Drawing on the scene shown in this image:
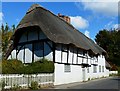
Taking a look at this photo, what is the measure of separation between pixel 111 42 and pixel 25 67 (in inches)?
2341

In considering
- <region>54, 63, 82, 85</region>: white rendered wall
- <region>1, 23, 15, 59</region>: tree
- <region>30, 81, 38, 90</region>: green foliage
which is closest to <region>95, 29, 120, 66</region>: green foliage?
<region>1, 23, 15, 59</region>: tree

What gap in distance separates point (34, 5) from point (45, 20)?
14.4 feet

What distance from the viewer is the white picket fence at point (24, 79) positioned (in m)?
17.8

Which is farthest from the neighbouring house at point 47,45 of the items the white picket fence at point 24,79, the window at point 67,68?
the white picket fence at point 24,79

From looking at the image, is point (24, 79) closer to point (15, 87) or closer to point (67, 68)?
point (15, 87)

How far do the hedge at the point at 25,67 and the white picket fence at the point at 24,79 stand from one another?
0.61 m

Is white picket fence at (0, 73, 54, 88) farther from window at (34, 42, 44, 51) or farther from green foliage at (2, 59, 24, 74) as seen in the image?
window at (34, 42, 44, 51)

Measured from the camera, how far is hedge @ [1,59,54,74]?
64.8ft

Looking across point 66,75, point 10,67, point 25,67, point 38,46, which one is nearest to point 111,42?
point 66,75

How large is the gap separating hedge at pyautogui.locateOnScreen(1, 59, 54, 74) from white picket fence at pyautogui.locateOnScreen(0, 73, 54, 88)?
605mm

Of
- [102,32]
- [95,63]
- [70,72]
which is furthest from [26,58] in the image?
[102,32]

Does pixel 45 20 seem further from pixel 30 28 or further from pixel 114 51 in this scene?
pixel 114 51

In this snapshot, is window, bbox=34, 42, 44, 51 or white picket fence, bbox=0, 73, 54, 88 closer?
white picket fence, bbox=0, 73, 54, 88

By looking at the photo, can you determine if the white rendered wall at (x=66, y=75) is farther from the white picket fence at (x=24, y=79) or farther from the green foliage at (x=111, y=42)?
the green foliage at (x=111, y=42)
